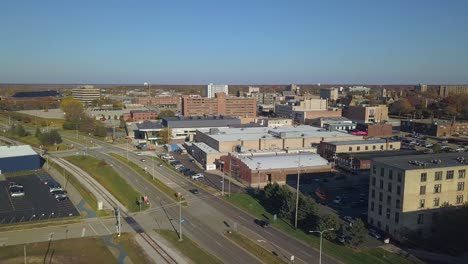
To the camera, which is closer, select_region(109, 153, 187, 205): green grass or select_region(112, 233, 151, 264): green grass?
select_region(112, 233, 151, 264): green grass

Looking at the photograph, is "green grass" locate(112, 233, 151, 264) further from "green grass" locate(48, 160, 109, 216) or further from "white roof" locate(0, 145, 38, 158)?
"white roof" locate(0, 145, 38, 158)

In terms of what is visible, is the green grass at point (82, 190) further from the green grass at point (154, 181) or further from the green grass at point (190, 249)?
the green grass at point (190, 249)

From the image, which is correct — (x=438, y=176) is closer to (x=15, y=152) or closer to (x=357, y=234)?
(x=357, y=234)

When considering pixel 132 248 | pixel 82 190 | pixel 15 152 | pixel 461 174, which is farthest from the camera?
pixel 15 152

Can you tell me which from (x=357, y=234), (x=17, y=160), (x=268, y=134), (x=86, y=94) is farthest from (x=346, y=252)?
(x=86, y=94)

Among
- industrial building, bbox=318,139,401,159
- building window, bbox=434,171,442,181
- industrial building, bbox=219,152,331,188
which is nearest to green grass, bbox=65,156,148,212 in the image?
industrial building, bbox=219,152,331,188
